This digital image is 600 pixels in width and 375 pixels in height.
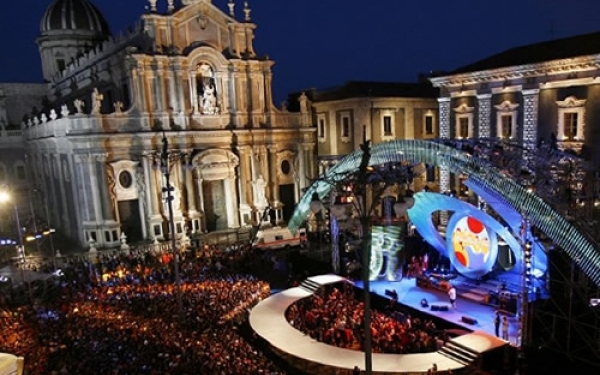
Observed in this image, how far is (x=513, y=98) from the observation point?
2775 cm

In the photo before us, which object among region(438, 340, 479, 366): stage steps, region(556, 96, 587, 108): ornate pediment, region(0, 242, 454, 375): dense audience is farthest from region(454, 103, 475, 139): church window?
region(438, 340, 479, 366): stage steps

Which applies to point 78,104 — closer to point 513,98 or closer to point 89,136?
point 89,136

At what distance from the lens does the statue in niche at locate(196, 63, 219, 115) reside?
3419 centimetres

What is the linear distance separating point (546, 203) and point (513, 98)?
14.8 m

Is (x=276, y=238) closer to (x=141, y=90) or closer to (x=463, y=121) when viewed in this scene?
(x=141, y=90)

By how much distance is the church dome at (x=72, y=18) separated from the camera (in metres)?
49.3

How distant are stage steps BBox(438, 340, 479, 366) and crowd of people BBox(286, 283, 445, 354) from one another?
72 centimetres

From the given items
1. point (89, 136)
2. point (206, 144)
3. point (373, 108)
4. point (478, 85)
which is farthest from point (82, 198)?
point (478, 85)

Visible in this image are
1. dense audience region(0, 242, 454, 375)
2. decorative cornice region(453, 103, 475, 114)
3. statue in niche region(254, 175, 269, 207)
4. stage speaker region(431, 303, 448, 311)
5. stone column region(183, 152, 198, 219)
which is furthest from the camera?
statue in niche region(254, 175, 269, 207)

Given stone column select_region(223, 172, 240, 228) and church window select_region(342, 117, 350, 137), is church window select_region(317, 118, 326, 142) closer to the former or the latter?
church window select_region(342, 117, 350, 137)

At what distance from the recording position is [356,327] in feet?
57.1

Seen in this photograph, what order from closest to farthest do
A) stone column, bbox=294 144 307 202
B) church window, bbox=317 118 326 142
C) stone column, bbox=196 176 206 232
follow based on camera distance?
stone column, bbox=196 176 206 232 < stone column, bbox=294 144 307 202 < church window, bbox=317 118 326 142

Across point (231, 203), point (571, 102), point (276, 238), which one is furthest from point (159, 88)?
point (571, 102)

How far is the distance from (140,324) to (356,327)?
7.71 m
